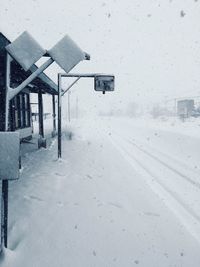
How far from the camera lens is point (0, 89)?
37.4 feet

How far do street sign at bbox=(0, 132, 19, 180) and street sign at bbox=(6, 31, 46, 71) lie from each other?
89 cm

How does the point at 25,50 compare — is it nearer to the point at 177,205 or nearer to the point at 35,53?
the point at 35,53

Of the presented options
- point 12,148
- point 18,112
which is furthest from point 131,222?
point 18,112

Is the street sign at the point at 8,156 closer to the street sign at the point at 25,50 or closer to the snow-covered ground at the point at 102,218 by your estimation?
the street sign at the point at 25,50

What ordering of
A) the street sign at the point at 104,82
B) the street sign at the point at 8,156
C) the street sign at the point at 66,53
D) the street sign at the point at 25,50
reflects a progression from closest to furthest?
the street sign at the point at 8,156
the street sign at the point at 25,50
the street sign at the point at 66,53
the street sign at the point at 104,82

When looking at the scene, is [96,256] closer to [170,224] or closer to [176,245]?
[176,245]

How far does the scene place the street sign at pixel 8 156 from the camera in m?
2.96

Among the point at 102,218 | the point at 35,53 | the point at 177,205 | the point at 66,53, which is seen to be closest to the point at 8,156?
the point at 35,53

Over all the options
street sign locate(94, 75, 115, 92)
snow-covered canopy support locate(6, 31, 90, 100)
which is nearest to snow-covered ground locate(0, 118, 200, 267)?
snow-covered canopy support locate(6, 31, 90, 100)

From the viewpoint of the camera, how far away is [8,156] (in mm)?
2971

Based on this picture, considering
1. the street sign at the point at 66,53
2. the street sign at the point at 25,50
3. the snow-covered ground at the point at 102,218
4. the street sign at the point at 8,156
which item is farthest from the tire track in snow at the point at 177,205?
the street sign at the point at 25,50

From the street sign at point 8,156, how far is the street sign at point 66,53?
1.07 metres

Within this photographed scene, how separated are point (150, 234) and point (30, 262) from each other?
1.72 metres

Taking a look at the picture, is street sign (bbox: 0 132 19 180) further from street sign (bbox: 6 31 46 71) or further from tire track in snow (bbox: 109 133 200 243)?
tire track in snow (bbox: 109 133 200 243)
